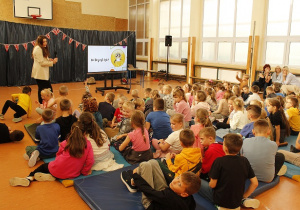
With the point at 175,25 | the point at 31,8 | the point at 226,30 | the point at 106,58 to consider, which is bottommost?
the point at 106,58

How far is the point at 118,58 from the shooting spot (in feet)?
32.1

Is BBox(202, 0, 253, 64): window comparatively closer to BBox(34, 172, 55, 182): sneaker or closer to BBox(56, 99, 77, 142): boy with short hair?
BBox(56, 99, 77, 142): boy with short hair

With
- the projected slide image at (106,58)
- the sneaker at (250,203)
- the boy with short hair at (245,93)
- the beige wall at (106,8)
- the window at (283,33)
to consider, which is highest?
the beige wall at (106,8)

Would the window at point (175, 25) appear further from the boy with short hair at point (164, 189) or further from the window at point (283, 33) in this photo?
the boy with short hair at point (164, 189)

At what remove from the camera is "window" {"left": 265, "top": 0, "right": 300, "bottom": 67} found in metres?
9.07

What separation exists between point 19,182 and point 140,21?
43.6 ft

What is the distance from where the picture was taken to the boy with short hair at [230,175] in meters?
2.33

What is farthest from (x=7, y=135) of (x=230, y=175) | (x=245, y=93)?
(x=245, y=93)

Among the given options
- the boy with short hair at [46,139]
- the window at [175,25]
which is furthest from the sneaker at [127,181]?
the window at [175,25]

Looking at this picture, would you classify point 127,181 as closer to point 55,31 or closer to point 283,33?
point 283,33

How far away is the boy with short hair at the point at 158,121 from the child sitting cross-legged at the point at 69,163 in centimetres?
119

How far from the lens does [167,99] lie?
5566 mm

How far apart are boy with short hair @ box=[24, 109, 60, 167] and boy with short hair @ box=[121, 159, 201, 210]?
1.36m

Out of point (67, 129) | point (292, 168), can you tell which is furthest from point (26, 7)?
point (292, 168)
